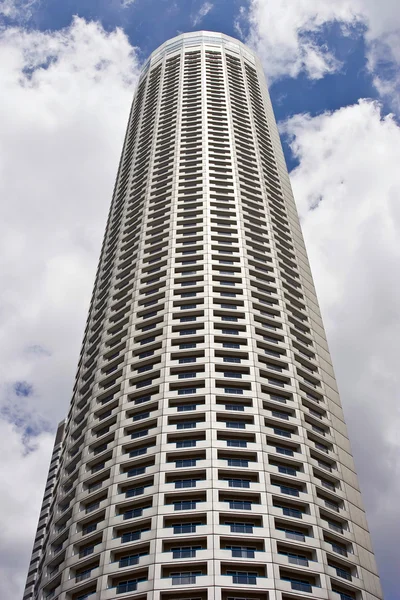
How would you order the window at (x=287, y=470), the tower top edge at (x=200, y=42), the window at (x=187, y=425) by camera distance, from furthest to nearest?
1. the tower top edge at (x=200, y=42)
2. the window at (x=187, y=425)
3. the window at (x=287, y=470)

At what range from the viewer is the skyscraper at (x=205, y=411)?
155 feet

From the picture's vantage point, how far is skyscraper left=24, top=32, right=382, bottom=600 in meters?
47.2

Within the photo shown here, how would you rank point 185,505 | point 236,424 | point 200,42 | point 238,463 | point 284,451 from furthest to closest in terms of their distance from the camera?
point 200,42
point 284,451
point 236,424
point 238,463
point 185,505

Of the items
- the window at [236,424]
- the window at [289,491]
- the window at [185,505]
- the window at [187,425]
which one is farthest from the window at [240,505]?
the window at [187,425]

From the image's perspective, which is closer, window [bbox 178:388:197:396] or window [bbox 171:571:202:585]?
window [bbox 171:571:202:585]

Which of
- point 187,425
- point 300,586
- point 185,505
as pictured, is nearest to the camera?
point 300,586

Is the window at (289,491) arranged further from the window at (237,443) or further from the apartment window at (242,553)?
the apartment window at (242,553)

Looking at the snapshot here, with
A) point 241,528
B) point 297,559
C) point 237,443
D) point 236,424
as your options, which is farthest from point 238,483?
point 297,559

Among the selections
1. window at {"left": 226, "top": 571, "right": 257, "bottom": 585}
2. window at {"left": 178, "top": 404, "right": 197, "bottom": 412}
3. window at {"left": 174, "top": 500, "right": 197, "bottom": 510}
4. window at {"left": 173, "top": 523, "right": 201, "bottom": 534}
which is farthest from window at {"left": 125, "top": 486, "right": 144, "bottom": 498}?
window at {"left": 226, "top": 571, "right": 257, "bottom": 585}

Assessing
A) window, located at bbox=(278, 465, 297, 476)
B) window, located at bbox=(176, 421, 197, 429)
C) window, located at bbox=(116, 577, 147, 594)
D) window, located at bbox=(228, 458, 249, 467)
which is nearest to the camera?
window, located at bbox=(116, 577, 147, 594)

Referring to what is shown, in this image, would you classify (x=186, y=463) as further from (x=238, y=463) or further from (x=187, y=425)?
(x=238, y=463)

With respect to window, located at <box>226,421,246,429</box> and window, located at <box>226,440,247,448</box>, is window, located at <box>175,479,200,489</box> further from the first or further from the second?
window, located at <box>226,421,246,429</box>

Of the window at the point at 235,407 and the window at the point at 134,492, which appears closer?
the window at the point at 134,492

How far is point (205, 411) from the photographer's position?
54.6 meters
